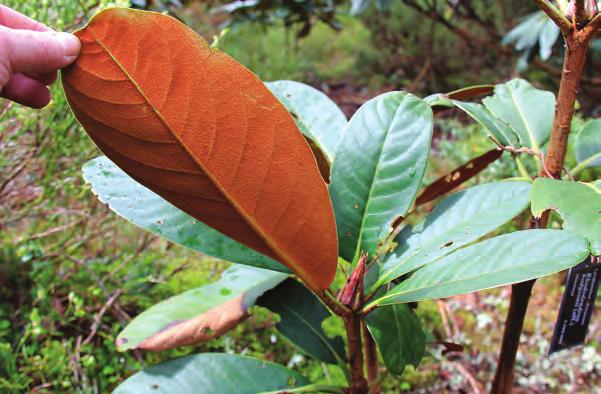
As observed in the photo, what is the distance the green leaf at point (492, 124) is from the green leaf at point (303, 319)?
15.5 inches

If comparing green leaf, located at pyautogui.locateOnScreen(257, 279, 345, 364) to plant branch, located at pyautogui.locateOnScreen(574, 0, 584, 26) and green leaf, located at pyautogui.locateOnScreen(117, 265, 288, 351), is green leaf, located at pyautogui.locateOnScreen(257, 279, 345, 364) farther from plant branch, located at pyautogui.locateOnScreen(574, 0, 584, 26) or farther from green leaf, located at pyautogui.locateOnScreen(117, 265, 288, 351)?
plant branch, located at pyautogui.locateOnScreen(574, 0, 584, 26)

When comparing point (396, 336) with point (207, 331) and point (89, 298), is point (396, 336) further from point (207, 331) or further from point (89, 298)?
point (89, 298)

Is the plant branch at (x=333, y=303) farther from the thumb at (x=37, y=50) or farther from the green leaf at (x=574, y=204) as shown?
the thumb at (x=37, y=50)

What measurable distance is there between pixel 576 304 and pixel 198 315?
588 millimetres

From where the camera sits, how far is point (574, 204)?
0.65 meters

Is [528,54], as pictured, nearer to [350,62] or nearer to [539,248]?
[539,248]

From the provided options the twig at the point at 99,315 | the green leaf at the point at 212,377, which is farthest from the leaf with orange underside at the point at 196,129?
the twig at the point at 99,315

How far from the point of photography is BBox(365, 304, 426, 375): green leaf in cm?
72

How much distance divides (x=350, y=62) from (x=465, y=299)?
150 inches

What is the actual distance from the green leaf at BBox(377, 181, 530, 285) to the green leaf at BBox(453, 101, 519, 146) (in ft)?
0.34

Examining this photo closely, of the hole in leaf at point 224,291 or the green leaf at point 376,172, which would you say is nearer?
the green leaf at point 376,172

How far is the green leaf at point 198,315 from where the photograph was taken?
0.82m

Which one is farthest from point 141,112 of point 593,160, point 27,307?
point 27,307

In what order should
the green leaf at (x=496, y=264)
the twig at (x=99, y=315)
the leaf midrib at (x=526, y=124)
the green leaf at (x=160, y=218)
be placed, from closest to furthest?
the green leaf at (x=496, y=264)
the green leaf at (x=160, y=218)
the leaf midrib at (x=526, y=124)
the twig at (x=99, y=315)
